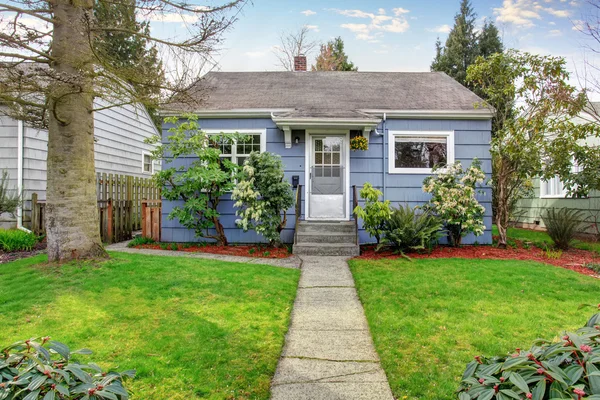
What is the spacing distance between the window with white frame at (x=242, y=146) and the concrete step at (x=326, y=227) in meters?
2.23

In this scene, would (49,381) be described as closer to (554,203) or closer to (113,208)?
(113,208)

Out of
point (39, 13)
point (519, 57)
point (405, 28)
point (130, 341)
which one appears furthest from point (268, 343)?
point (405, 28)

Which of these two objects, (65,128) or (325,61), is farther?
(325,61)

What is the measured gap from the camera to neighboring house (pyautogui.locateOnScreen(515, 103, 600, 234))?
10992 millimetres

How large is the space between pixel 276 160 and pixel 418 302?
4521 mm

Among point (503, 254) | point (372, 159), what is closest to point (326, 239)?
point (372, 159)

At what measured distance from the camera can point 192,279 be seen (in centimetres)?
543

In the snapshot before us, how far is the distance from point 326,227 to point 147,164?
Answer: 10.2 meters

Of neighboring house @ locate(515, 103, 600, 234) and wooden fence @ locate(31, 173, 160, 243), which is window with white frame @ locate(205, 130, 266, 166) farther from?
neighboring house @ locate(515, 103, 600, 234)

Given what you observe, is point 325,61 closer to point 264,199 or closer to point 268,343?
point 264,199

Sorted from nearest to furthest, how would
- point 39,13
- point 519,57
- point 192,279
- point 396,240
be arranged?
point 192,279 < point 39,13 < point 396,240 < point 519,57

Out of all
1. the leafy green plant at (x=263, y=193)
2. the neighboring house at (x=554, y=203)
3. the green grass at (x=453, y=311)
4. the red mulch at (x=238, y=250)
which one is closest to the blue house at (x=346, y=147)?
the red mulch at (x=238, y=250)

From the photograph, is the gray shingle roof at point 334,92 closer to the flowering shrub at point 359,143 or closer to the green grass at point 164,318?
the flowering shrub at point 359,143

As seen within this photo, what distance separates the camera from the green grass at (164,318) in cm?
285
